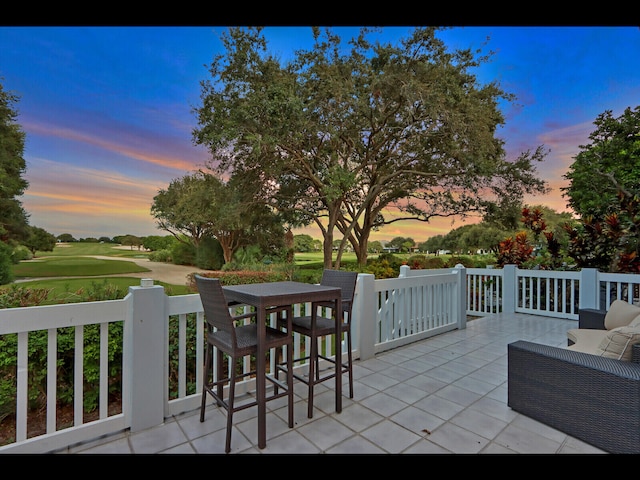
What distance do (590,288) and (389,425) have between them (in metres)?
4.70

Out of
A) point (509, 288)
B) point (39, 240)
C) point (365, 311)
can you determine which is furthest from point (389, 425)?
point (39, 240)

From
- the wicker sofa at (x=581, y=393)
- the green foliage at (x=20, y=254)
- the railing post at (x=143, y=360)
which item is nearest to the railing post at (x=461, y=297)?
the wicker sofa at (x=581, y=393)

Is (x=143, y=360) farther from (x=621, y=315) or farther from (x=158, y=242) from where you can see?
(x=158, y=242)

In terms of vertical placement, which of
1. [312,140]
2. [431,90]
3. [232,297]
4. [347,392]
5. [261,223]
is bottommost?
[347,392]

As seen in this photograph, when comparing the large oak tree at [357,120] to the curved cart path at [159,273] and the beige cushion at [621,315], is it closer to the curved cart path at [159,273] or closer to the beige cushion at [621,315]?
the curved cart path at [159,273]

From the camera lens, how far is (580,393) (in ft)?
6.42

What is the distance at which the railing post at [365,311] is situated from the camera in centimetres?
342

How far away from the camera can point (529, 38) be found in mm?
5699

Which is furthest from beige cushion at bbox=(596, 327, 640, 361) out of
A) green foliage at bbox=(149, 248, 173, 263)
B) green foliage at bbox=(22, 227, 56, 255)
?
green foliage at bbox=(149, 248, 173, 263)

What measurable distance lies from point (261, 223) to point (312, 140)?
3902 millimetres

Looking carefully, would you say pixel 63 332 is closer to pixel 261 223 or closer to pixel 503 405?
pixel 503 405

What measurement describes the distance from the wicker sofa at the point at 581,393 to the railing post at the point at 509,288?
406 centimetres

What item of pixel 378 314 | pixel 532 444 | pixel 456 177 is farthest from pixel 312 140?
pixel 532 444

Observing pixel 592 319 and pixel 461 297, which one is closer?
pixel 592 319
